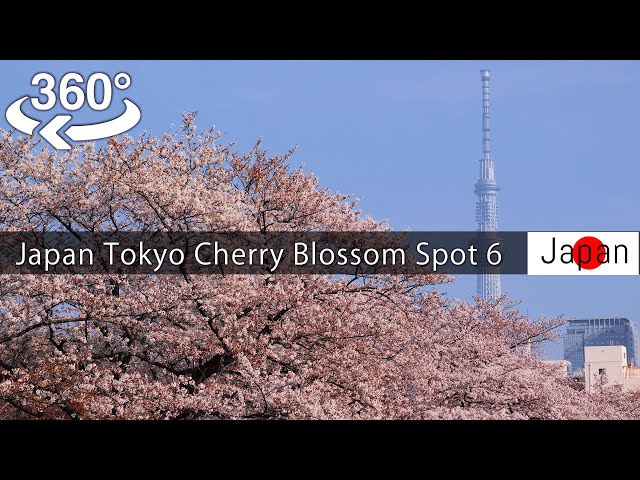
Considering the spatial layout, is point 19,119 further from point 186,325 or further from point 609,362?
point 609,362

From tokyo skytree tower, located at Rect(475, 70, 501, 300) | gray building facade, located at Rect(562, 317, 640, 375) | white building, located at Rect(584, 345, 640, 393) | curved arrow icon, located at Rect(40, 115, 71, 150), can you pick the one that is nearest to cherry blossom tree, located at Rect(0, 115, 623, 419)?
curved arrow icon, located at Rect(40, 115, 71, 150)

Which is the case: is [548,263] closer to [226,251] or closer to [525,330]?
[226,251]

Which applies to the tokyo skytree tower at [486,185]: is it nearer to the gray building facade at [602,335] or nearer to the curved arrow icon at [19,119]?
the gray building facade at [602,335]

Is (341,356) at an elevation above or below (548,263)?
below

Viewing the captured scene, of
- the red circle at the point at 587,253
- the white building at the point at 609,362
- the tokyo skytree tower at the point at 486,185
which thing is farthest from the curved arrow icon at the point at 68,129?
the tokyo skytree tower at the point at 486,185

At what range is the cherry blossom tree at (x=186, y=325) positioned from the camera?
39.1 feet

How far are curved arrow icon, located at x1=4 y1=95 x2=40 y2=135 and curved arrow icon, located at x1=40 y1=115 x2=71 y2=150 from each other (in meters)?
0.19

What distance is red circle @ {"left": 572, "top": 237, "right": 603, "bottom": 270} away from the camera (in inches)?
433

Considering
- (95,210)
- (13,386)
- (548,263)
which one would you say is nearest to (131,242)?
(95,210)

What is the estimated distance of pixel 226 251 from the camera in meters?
12.9

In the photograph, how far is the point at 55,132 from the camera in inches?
490
